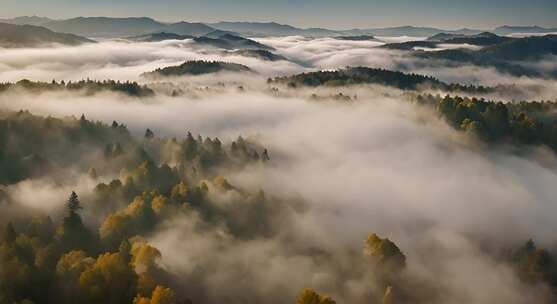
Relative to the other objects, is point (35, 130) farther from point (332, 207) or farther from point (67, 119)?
point (332, 207)

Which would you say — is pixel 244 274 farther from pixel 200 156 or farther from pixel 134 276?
pixel 200 156

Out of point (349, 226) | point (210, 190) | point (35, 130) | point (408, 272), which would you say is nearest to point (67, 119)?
point (35, 130)

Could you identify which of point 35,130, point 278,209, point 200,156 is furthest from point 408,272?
point 35,130

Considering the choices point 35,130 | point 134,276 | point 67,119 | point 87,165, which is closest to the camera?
point 134,276

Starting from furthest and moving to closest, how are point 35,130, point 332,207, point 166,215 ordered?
point 35,130 < point 332,207 < point 166,215

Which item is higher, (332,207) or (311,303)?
(311,303)

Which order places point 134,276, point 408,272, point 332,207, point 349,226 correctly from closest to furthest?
point 134,276, point 408,272, point 349,226, point 332,207

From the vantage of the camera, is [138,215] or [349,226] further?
[349,226]

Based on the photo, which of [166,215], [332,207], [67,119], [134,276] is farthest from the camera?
[67,119]

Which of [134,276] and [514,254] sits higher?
[134,276]

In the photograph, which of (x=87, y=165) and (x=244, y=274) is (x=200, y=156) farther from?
(x=244, y=274)
